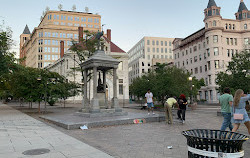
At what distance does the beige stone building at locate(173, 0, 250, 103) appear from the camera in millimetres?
48719

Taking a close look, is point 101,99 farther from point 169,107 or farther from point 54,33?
point 54,33

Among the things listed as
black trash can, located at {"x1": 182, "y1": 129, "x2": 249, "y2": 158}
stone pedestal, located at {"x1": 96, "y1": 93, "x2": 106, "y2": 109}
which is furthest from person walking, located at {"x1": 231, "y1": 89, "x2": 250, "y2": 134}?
stone pedestal, located at {"x1": 96, "y1": 93, "x2": 106, "y2": 109}

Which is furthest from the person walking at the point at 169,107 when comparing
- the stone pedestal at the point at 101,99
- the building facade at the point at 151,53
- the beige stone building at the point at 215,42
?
the building facade at the point at 151,53

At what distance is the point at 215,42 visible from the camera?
160ft

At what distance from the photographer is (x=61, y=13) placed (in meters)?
89.8

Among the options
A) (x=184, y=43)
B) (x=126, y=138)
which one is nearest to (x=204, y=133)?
(x=126, y=138)

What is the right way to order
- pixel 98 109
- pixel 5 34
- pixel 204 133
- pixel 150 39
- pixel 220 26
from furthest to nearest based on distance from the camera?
pixel 150 39
pixel 220 26
pixel 5 34
pixel 98 109
pixel 204 133

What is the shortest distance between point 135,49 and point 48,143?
104 meters

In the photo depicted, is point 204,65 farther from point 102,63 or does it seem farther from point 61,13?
point 61,13

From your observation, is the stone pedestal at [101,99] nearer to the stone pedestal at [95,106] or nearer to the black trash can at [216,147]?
the stone pedestal at [95,106]

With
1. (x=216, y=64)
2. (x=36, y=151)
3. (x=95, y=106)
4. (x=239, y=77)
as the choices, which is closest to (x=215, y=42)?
(x=216, y=64)

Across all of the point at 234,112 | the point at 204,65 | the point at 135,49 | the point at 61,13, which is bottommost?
the point at 234,112

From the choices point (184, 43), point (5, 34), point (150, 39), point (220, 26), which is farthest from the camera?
point (150, 39)

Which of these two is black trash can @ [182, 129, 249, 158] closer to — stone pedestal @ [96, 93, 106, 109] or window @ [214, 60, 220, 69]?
stone pedestal @ [96, 93, 106, 109]
